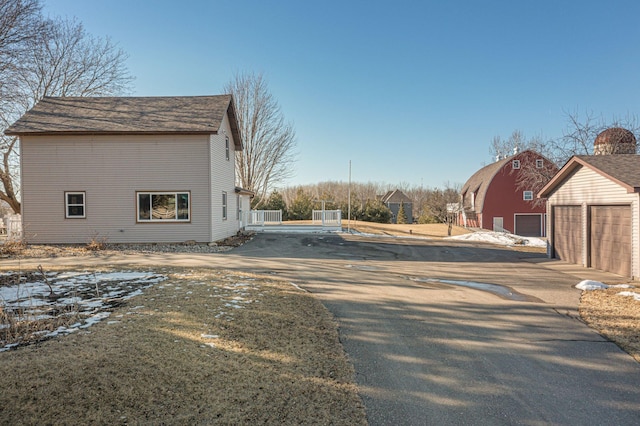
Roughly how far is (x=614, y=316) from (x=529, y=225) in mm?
31924

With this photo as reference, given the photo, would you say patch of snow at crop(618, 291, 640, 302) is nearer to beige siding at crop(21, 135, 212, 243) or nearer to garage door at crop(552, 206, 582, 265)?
garage door at crop(552, 206, 582, 265)

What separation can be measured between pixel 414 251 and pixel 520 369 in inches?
531

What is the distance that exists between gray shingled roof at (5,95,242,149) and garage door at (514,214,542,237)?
27.9 meters

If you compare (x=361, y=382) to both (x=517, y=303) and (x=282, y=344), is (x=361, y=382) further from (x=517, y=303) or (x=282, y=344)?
(x=517, y=303)

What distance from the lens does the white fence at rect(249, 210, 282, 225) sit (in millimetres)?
26141

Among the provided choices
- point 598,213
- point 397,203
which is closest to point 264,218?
point 598,213

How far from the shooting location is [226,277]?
9250 millimetres

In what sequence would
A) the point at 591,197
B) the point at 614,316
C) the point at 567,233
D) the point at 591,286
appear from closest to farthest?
the point at 614,316 < the point at 591,286 < the point at 591,197 < the point at 567,233

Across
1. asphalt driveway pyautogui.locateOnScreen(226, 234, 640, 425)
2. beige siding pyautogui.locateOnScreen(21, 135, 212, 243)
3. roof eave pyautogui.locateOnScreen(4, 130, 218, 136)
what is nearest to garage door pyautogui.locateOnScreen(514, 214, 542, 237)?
asphalt driveway pyautogui.locateOnScreen(226, 234, 640, 425)

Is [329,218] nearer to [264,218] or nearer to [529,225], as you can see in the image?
[264,218]

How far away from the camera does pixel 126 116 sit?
1784 centimetres

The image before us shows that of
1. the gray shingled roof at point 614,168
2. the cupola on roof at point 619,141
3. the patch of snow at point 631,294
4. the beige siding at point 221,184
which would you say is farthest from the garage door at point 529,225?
the patch of snow at point 631,294

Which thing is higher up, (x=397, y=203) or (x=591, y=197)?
(x=397, y=203)

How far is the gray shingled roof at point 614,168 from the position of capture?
34.7 feet
